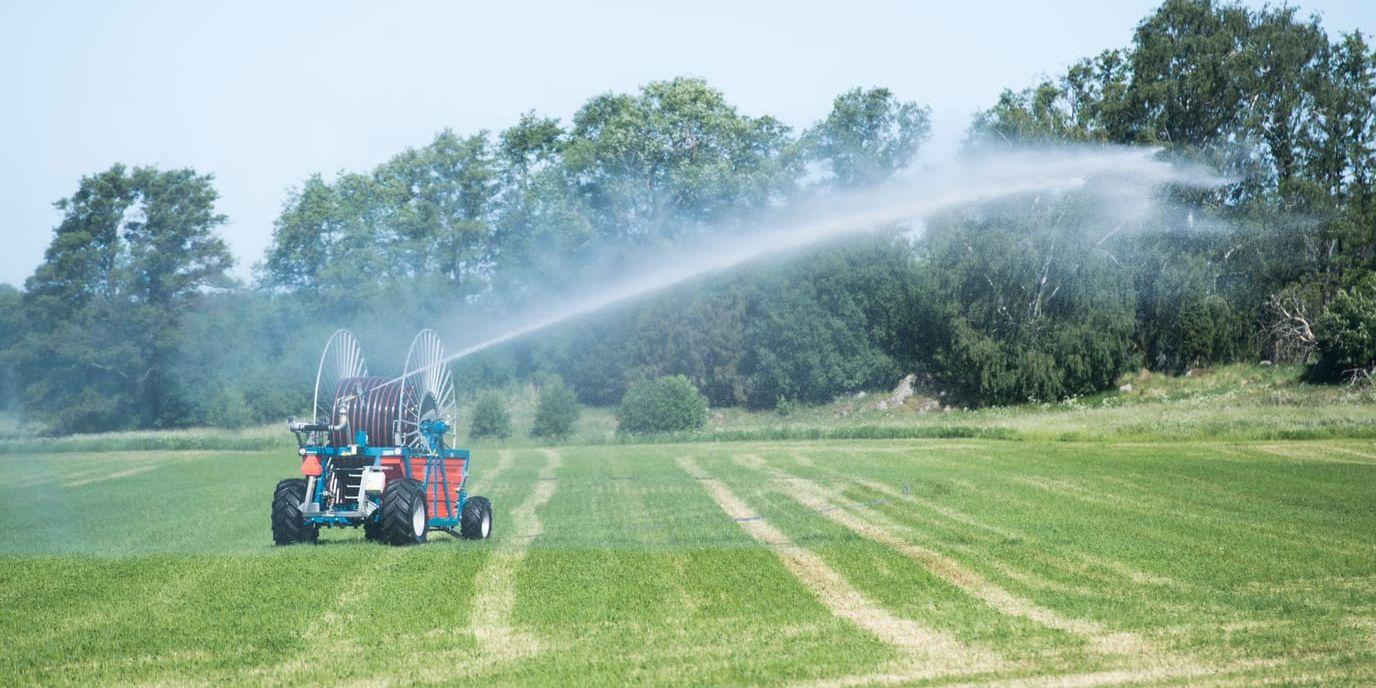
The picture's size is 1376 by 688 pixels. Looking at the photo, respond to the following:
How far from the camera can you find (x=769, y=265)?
7725 cm

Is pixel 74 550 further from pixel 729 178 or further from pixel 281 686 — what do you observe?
pixel 729 178

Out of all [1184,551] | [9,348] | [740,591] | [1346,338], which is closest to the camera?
[740,591]

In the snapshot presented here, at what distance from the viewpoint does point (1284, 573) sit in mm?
16250

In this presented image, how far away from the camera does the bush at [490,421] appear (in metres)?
60.5

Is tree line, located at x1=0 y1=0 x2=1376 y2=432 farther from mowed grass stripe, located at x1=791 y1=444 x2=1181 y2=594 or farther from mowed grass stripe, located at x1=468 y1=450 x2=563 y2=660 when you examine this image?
mowed grass stripe, located at x1=468 y1=450 x2=563 y2=660

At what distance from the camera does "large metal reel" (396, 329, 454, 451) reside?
19.2 metres

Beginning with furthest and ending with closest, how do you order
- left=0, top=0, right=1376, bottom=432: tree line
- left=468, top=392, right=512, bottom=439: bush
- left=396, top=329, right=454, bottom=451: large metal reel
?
left=0, top=0, right=1376, bottom=432: tree line
left=468, top=392, right=512, bottom=439: bush
left=396, top=329, right=454, bottom=451: large metal reel

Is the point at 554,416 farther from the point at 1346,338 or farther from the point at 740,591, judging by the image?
the point at 740,591

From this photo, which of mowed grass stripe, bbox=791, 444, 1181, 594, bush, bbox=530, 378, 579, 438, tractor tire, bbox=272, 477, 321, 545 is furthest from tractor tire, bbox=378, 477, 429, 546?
bush, bbox=530, 378, 579, 438

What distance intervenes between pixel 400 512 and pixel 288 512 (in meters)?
1.66

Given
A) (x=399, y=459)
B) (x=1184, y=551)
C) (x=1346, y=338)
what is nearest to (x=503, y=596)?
(x=399, y=459)

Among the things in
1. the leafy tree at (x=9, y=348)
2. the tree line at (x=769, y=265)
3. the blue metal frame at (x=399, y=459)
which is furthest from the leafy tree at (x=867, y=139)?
the blue metal frame at (x=399, y=459)

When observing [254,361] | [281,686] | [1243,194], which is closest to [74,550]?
[281,686]

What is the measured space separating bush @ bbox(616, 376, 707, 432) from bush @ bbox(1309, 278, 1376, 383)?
26834 millimetres
